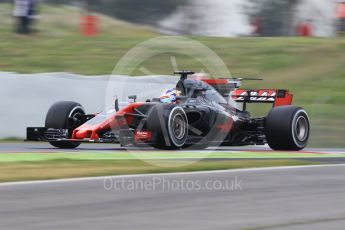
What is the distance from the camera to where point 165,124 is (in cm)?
1430

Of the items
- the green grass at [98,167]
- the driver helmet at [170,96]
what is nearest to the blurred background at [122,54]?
the driver helmet at [170,96]

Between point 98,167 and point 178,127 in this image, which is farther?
point 178,127

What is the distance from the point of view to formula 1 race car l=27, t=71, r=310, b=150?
47.9 feet

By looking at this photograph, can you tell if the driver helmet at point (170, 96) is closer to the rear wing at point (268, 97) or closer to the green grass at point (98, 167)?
the rear wing at point (268, 97)

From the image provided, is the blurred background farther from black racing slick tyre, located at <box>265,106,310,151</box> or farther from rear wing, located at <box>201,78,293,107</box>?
black racing slick tyre, located at <box>265,106,310,151</box>

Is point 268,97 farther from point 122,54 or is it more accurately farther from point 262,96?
point 122,54

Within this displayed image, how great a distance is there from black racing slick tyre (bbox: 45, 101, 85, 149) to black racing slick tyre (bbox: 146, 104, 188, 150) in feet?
5.89

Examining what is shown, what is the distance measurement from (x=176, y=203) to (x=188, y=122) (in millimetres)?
7444

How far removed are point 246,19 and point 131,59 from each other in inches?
876

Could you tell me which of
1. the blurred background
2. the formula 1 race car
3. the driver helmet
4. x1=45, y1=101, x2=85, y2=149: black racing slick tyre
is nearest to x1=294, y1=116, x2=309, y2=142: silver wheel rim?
the formula 1 race car

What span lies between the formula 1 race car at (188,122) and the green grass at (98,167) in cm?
219

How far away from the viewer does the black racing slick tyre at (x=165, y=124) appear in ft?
46.9

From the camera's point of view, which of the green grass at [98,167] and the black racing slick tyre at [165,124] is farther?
the black racing slick tyre at [165,124]

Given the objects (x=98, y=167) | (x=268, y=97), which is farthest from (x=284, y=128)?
(x=98, y=167)
